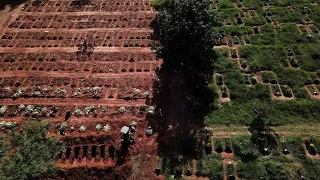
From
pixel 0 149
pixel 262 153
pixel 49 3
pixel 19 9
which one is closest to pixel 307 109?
pixel 262 153

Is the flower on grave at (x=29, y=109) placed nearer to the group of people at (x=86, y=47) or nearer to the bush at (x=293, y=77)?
the group of people at (x=86, y=47)

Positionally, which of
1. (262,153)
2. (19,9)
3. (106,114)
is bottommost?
(262,153)

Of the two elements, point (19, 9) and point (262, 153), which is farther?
point (19, 9)

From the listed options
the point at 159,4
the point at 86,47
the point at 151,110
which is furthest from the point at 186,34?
the point at 86,47

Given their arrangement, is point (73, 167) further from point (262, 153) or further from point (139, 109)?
point (262, 153)

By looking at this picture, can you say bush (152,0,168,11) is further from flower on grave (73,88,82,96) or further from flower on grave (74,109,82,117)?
flower on grave (74,109,82,117)

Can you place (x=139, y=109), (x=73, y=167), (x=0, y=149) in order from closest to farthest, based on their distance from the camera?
(x=0, y=149) < (x=73, y=167) < (x=139, y=109)
